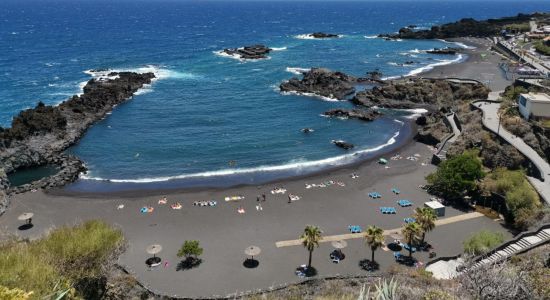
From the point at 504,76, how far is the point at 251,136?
7107 centimetres

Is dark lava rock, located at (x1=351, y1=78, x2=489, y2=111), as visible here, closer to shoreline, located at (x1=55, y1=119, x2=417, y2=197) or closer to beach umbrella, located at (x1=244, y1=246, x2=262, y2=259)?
shoreline, located at (x1=55, y1=119, x2=417, y2=197)

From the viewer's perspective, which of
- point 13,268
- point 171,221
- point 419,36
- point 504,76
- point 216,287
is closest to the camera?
point 13,268

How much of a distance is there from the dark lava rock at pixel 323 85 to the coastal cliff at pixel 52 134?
39521 millimetres

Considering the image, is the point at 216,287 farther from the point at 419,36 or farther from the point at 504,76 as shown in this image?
the point at 419,36

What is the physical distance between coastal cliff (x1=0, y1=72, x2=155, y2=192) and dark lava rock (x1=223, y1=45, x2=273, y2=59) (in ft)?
188

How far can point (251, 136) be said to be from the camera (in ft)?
233

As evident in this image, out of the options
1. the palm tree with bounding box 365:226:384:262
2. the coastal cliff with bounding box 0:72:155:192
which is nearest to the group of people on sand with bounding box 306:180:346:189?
the palm tree with bounding box 365:226:384:262

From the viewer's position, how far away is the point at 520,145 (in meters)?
53.9

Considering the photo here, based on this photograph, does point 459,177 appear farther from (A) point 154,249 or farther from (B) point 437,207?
(A) point 154,249

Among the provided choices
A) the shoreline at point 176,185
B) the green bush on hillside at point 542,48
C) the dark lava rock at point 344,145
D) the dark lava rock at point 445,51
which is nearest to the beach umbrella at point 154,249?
the shoreline at point 176,185

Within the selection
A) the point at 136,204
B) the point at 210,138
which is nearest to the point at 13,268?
the point at 136,204

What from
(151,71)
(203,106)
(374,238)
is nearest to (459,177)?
(374,238)

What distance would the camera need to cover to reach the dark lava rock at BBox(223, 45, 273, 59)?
134875 millimetres

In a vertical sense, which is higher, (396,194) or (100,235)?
(100,235)
